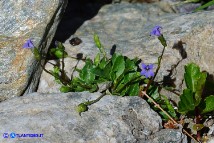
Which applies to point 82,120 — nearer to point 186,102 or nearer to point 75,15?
point 186,102

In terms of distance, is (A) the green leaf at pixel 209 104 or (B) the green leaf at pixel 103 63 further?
(B) the green leaf at pixel 103 63

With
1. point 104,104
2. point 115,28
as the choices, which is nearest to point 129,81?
point 104,104

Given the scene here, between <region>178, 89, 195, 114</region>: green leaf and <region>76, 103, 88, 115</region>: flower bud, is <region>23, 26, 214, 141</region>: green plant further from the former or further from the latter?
<region>76, 103, 88, 115</region>: flower bud

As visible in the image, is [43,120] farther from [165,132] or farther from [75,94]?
[165,132]

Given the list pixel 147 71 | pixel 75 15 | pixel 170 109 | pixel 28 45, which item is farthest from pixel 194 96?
pixel 75 15

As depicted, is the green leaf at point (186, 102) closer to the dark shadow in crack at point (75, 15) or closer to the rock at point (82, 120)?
the rock at point (82, 120)

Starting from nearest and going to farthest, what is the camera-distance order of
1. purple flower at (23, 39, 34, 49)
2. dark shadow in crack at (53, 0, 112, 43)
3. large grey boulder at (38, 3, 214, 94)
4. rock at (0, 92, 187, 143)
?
rock at (0, 92, 187, 143), purple flower at (23, 39, 34, 49), large grey boulder at (38, 3, 214, 94), dark shadow in crack at (53, 0, 112, 43)

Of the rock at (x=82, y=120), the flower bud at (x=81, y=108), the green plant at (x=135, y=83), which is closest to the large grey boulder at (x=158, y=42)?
the green plant at (x=135, y=83)

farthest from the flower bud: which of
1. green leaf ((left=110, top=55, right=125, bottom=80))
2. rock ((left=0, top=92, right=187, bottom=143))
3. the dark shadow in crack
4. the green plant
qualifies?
the dark shadow in crack
